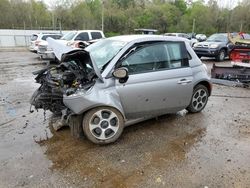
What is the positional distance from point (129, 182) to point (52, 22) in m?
37.6

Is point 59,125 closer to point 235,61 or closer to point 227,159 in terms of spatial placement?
point 227,159

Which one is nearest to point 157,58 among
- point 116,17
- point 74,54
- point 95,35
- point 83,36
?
point 74,54

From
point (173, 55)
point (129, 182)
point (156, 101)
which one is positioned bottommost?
point (129, 182)

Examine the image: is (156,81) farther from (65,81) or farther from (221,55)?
(221,55)

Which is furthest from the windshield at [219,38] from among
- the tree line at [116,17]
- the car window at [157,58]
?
the tree line at [116,17]

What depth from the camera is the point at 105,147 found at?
4.13m

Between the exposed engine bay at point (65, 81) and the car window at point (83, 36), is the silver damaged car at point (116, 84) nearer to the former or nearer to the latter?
the exposed engine bay at point (65, 81)

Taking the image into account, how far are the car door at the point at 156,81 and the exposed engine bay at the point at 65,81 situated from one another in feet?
1.97

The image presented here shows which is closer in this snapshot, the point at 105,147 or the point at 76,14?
the point at 105,147

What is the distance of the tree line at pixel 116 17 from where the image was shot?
112ft

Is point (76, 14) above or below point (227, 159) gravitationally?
above

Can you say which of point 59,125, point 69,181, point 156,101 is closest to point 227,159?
point 156,101

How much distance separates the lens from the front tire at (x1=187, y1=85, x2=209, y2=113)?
550 centimetres

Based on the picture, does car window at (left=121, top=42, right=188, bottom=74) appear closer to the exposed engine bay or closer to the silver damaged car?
the silver damaged car
